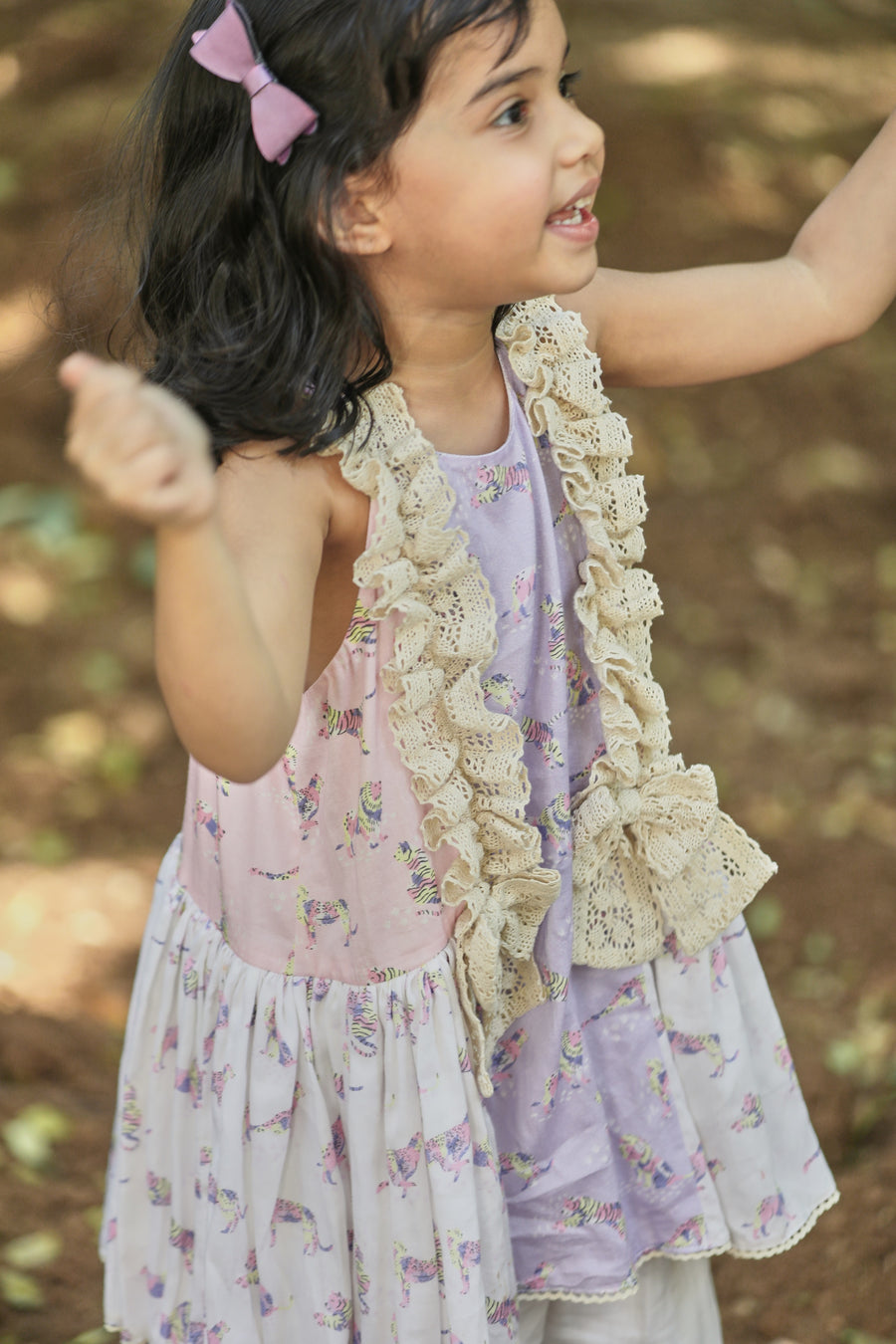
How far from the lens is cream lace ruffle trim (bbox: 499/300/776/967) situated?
1.19 metres

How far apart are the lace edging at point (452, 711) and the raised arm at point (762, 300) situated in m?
0.30

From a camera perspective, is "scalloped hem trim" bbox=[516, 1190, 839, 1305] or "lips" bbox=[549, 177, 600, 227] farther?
"scalloped hem trim" bbox=[516, 1190, 839, 1305]

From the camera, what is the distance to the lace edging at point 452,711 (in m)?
1.04

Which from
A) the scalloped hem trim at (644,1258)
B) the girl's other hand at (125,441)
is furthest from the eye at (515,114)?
the scalloped hem trim at (644,1258)

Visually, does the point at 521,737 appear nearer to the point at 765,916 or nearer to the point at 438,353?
the point at 438,353

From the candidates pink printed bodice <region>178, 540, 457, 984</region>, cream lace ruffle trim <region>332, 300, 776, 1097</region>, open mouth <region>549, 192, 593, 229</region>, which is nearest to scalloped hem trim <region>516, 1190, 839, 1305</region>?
cream lace ruffle trim <region>332, 300, 776, 1097</region>

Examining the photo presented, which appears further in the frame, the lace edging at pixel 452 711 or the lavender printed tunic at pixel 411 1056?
the lavender printed tunic at pixel 411 1056

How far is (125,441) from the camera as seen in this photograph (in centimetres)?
75

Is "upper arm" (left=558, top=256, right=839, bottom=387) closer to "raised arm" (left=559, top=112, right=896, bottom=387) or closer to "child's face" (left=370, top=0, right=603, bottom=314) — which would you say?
"raised arm" (left=559, top=112, right=896, bottom=387)

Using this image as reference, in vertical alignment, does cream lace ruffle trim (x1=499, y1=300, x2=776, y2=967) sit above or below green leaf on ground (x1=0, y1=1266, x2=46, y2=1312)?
above

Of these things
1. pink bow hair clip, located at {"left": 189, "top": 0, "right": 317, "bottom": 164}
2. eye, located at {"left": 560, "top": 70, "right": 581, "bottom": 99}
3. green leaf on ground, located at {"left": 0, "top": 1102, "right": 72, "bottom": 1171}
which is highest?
eye, located at {"left": 560, "top": 70, "right": 581, "bottom": 99}

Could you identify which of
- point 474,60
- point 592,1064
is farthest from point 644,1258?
point 474,60

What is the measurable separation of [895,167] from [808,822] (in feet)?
5.21

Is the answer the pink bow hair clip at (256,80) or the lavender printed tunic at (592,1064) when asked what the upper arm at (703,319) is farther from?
the pink bow hair clip at (256,80)
